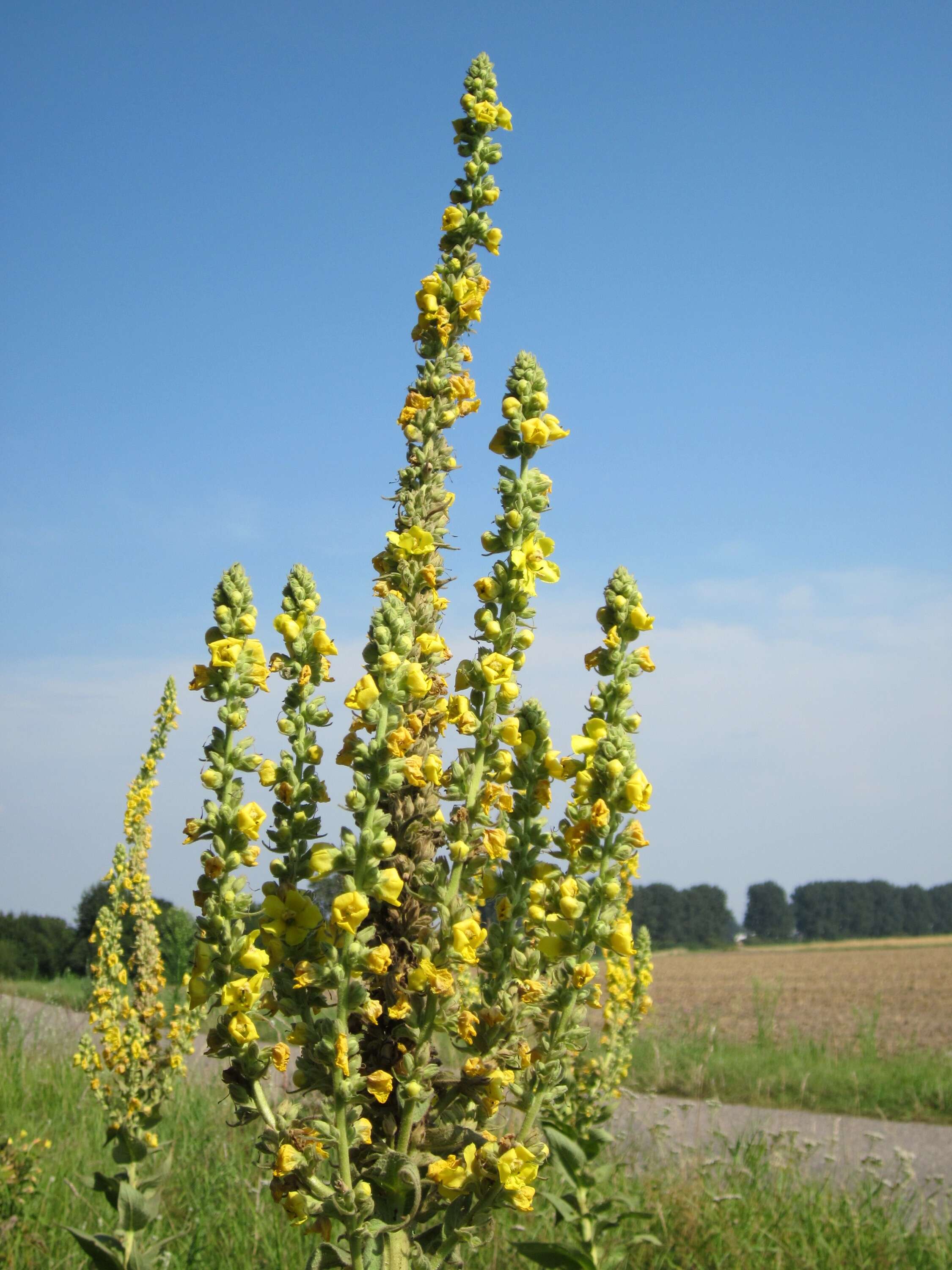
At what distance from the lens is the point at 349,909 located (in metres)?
1.69

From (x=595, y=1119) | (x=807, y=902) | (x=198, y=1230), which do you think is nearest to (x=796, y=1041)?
(x=595, y=1119)

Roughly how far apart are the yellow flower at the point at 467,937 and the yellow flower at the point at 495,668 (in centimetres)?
46

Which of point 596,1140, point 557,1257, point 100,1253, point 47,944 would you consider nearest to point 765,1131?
point 596,1140

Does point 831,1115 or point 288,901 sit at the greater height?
point 288,901

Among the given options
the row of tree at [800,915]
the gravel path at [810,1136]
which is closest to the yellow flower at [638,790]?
the gravel path at [810,1136]

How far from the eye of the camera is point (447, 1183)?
5.65 feet

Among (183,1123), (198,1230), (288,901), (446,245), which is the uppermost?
(446,245)

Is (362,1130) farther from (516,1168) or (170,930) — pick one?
(170,930)

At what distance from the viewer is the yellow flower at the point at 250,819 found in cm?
195

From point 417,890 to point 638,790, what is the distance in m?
0.49

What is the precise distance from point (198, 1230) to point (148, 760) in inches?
131

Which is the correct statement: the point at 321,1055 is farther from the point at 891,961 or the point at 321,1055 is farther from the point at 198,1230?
the point at 891,961

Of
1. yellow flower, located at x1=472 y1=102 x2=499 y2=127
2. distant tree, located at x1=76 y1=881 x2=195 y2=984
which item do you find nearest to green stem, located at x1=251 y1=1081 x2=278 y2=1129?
yellow flower, located at x1=472 y1=102 x2=499 y2=127

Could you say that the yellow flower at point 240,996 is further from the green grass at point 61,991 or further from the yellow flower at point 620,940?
the green grass at point 61,991
